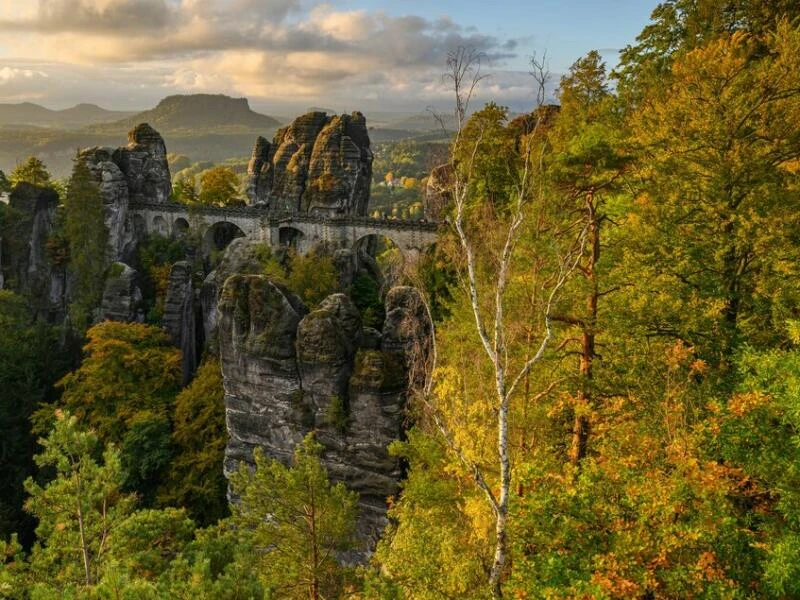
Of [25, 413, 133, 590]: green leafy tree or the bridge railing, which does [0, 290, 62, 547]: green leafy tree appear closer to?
the bridge railing

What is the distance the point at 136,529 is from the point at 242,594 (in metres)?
2.91

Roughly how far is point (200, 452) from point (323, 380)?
1165 cm

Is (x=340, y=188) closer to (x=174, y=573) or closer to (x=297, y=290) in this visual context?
(x=297, y=290)

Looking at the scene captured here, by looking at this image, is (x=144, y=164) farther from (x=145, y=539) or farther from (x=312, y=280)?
(x=145, y=539)

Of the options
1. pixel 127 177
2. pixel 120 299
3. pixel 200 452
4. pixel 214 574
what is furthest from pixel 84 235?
pixel 214 574

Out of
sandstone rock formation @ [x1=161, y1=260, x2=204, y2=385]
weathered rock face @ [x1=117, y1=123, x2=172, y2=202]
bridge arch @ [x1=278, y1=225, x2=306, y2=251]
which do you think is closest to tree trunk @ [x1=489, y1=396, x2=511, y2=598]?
sandstone rock formation @ [x1=161, y1=260, x2=204, y2=385]

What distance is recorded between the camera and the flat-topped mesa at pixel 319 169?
51.6 metres

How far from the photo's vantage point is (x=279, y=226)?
50.1 meters

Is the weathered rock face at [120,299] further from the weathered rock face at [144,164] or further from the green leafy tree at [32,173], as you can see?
the green leafy tree at [32,173]

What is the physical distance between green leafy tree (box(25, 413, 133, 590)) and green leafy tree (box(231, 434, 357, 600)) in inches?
122

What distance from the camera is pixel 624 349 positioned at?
1233 centimetres

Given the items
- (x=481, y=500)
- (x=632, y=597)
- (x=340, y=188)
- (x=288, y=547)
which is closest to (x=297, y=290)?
(x=340, y=188)

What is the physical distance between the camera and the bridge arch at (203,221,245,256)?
5509 centimetres

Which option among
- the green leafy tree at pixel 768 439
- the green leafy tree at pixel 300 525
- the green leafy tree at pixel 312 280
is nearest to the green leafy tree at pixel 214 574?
the green leafy tree at pixel 300 525
